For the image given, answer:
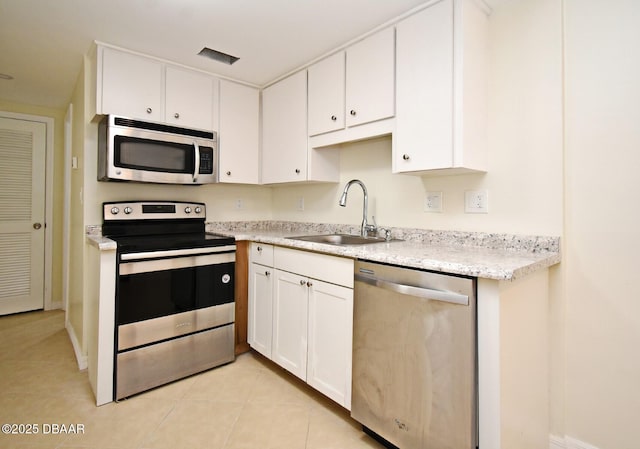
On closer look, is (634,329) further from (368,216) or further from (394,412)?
(368,216)

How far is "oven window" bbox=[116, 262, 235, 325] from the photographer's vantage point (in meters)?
1.93

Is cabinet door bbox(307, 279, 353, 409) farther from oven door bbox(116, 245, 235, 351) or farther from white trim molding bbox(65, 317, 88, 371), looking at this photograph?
white trim molding bbox(65, 317, 88, 371)

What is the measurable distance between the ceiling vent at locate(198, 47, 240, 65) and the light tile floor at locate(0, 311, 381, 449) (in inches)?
86.2

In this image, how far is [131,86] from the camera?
89.2 inches

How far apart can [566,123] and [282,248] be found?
5.28 ft

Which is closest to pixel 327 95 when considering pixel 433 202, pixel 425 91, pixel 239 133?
pixel 425 91

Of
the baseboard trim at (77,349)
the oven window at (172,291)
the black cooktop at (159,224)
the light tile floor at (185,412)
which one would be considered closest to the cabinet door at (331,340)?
the light tile floor at (185,412)

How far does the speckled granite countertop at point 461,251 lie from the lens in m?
1.21

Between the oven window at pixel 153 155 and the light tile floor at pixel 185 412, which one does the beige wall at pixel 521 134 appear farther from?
the oven window at pixel 153 155

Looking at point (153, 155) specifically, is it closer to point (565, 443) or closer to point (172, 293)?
point (172, 293)

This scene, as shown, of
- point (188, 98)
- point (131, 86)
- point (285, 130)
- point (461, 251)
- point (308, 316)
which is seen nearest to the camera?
point (461, 251)

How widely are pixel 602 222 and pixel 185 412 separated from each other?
2.23 meters

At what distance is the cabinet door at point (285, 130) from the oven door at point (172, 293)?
0.76 meters

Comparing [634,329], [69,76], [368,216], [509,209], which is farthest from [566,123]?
[69,76]
